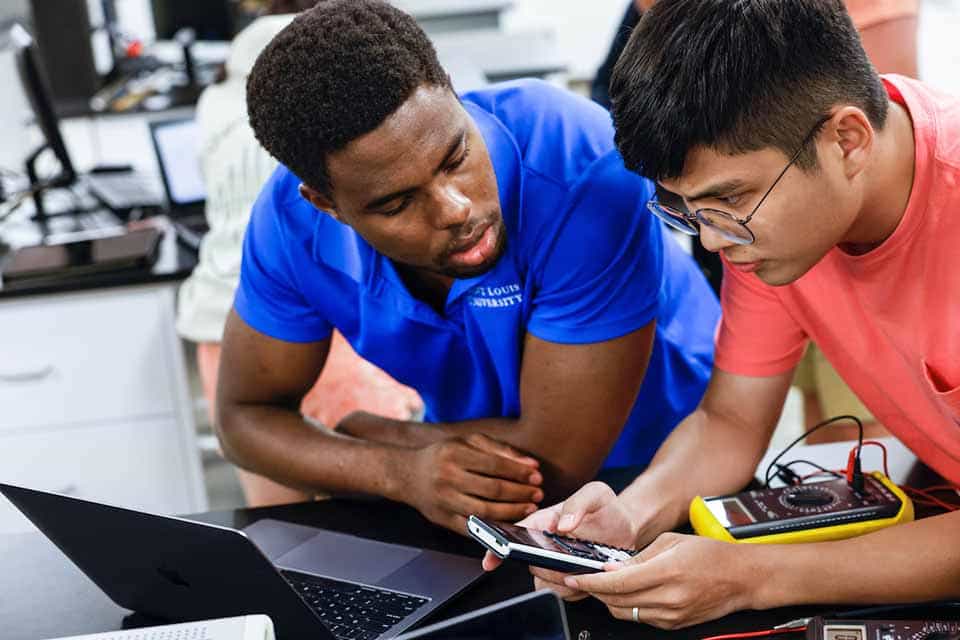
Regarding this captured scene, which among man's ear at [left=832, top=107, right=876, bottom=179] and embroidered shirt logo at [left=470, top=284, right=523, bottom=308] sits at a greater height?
man's ear at [left=832, top=107, right=876, bottom=179]

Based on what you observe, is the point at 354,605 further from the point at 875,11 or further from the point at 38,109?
the point at 38,109

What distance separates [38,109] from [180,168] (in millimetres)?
396

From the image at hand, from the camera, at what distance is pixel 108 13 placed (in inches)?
194

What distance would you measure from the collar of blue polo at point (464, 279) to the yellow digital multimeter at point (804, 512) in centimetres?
41

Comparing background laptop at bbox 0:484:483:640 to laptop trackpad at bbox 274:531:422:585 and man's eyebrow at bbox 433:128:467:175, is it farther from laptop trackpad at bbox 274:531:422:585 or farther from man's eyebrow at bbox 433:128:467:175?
man's eyebrow at bbox 433:128:467:175

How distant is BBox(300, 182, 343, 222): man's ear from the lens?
1.47 metres

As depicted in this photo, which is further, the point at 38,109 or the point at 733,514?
the point at 38,109

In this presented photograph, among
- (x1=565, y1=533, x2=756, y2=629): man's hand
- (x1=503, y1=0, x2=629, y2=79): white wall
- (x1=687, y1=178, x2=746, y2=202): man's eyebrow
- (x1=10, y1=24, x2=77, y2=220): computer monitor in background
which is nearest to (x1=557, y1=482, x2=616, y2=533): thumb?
(x1=565, y1=533, x2=756, y2=629): man's hand

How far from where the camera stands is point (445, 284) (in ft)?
5.24

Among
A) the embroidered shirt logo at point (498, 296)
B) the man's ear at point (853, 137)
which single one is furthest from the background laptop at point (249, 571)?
the man's ear at point (853, 137)

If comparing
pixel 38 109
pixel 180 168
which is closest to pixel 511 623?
pixel 180 168

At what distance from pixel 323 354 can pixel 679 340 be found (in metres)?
0.52

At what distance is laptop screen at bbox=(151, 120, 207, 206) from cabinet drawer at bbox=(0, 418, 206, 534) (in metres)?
0.70

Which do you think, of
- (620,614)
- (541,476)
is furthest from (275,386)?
(620,614)
